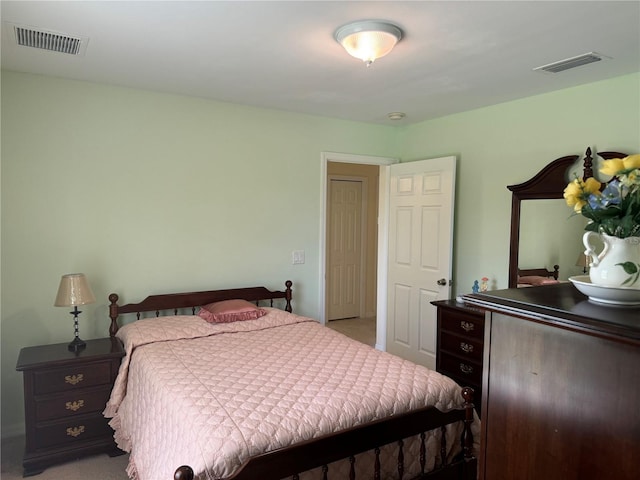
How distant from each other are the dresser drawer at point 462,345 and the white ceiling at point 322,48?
6.09 ft

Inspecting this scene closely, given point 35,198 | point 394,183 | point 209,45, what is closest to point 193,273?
point 35,198

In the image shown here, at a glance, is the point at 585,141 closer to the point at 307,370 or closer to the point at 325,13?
the point at 325,13

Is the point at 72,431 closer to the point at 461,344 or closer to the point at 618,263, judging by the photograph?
the point at 461,344

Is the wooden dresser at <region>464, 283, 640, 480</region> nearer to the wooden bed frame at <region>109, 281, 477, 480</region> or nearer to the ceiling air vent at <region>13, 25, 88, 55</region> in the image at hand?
the wooden bed frame at <region>109, 281, 477, 480</region>

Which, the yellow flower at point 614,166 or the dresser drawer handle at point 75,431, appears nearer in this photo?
the yellow flower at point 614,166

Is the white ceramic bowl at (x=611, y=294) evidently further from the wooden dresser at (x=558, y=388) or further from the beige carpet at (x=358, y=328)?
the beige carpet at (x=358, y=328)

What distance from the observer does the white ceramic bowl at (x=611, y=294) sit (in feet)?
3.21

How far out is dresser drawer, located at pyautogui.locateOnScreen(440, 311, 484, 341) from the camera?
10.5 ft

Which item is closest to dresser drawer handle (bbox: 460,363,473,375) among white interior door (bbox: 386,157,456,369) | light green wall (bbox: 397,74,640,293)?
white interior door (bbox: 386,157,456,369)

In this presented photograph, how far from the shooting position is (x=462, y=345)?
3.34m

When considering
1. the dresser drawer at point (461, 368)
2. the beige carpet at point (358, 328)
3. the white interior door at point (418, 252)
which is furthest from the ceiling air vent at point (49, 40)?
the beige carpet at point (358, 328)

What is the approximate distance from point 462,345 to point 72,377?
8.91ft

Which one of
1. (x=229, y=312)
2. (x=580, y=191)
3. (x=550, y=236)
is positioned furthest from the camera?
(x=229, y=312)

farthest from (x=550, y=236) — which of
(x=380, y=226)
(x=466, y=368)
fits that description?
(x=380, y=226)
